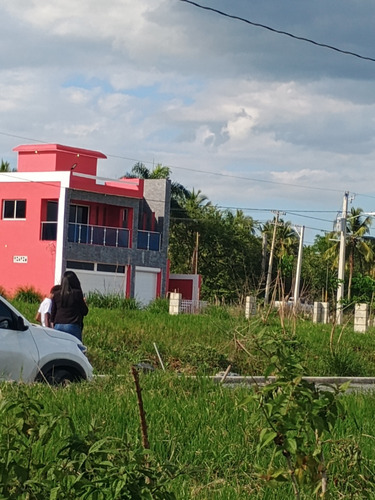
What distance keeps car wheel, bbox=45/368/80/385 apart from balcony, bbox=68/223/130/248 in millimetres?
37332

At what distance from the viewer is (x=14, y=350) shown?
11703 millimetres

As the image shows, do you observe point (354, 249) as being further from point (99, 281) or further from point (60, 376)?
point (60, 376)

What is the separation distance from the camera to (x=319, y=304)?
1375 inches

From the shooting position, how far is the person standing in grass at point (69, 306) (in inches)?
595

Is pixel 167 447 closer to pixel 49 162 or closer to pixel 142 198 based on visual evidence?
pixel 49 162

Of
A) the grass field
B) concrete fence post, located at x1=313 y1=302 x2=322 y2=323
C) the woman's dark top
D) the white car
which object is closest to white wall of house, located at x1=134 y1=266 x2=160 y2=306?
concrete fence post, located at x1=313 y1=302 x2=322 y2=323

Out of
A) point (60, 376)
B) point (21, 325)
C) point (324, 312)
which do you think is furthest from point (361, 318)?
point (21, 325)

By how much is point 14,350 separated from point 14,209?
1541 inches

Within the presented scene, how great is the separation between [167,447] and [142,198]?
46844 millimetres

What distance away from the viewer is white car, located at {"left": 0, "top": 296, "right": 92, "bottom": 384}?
11.7m

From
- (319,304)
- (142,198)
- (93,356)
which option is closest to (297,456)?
(93,356)

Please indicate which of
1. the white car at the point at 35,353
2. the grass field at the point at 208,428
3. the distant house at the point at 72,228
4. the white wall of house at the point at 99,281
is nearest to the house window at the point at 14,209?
the distant house at the point at 72,228

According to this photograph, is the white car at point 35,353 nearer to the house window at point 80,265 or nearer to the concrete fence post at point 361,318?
the concrete fence post at point 361,318

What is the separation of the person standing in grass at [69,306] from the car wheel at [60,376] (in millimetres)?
2876
